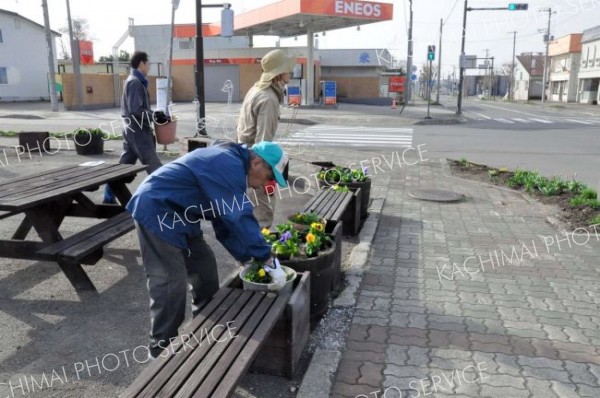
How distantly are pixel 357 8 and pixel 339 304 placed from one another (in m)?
25.0

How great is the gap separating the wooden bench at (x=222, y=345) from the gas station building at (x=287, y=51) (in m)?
24.0

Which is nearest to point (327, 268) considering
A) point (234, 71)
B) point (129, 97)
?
point (129, 97)

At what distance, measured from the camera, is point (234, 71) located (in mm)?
37188

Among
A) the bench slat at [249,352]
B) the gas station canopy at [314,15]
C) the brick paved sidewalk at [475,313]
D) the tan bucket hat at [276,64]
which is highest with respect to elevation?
the gas station canopy at [314,15]

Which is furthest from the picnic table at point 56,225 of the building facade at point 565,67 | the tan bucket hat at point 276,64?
the building facade at point 565,67

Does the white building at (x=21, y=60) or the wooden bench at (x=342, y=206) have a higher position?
the white building at (x=21, y=60)

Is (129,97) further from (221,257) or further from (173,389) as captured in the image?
(173,389)

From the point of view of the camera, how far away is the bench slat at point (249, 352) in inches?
87.2

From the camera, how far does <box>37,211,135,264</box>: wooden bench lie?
3965mm

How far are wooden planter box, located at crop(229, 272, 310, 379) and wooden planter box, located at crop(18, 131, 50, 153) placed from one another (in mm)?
10049

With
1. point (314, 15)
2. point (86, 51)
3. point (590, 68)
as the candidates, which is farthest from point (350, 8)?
point (590, 68)

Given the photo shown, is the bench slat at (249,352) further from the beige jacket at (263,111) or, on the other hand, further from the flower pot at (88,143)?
the flower pot at (88,143)

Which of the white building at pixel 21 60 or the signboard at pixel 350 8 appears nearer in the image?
the signboard at pixel 350 8

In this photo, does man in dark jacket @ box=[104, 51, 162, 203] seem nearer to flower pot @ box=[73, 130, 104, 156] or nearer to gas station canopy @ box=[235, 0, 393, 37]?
flower pot @ box=[73, 130, 104, 156]
